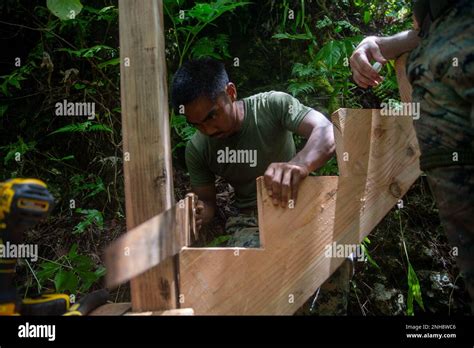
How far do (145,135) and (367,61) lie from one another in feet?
3.45

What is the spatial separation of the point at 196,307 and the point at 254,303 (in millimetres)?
229

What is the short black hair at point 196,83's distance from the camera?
2842 millimetres

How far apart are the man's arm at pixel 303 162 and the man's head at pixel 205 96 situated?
1.59ft

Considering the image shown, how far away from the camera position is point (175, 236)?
1831mm

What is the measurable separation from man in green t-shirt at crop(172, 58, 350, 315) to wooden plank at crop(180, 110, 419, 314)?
401mm

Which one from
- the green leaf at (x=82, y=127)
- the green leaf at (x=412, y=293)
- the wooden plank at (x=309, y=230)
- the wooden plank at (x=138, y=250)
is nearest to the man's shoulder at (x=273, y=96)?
the wooden plank at (x=309, y=230)

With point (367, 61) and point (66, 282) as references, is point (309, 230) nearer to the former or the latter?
point (367, 61)

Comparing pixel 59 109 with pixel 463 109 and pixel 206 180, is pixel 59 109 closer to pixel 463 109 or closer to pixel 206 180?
pixel 206 180

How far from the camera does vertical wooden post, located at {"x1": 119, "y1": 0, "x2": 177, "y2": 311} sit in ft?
5.66

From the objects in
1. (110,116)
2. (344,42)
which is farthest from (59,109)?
(344,42)

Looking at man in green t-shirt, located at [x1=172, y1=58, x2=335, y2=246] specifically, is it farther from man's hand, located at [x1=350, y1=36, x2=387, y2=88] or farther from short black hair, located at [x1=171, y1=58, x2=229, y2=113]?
man's hand, located at [x1=350, y1=36, x2=387, y2=88]

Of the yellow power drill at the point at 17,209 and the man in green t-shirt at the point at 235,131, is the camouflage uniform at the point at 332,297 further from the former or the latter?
the yellow power drill at the point at 17,209

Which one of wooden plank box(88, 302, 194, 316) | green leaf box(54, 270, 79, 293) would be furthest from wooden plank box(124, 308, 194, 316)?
green leaf box(54, 270, 79, 293)

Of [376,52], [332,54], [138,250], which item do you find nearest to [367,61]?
[376,52]
